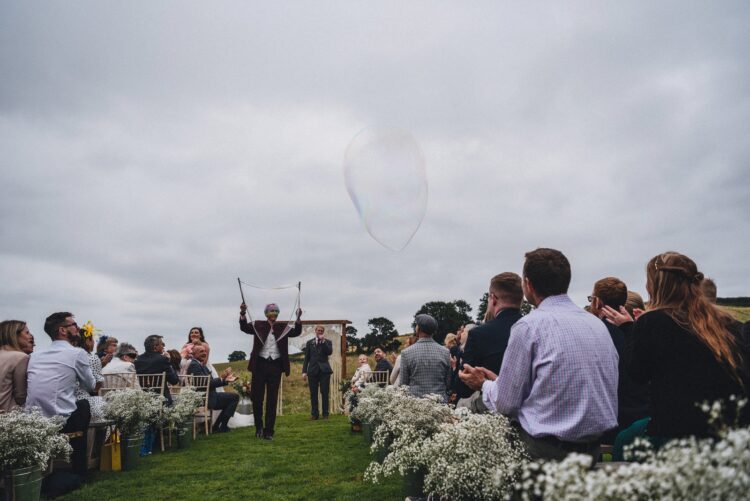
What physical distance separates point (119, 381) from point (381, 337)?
24.6 meters

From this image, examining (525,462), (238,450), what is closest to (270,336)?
(238,450)

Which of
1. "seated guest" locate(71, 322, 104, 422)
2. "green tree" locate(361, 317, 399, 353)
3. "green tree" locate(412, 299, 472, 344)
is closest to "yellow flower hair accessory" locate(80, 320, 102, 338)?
"seated guest" locate(71, 322, 104, 422)

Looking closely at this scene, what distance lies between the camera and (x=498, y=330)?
425cm

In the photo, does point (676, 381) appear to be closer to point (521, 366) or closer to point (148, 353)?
point (521, 366)

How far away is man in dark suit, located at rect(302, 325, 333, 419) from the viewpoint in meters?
15.6

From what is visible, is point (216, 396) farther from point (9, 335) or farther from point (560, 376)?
point (560, 376)

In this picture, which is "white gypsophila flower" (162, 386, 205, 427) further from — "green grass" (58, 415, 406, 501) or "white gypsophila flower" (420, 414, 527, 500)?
"white gypsophila flower" (420, 414, 527, 500)

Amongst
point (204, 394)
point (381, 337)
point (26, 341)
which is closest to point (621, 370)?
point (26, 341)

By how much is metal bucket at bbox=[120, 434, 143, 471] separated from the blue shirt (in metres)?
6.76

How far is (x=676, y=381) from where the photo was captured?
289 cm

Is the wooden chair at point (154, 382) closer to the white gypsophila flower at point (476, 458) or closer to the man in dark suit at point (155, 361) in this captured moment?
the man in dark suit at point (155, 361)

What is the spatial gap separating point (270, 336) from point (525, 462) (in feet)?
25.4

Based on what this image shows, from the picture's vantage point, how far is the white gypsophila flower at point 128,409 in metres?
7.74

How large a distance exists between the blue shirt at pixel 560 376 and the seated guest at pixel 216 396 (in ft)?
34.2
